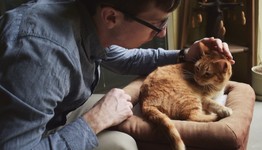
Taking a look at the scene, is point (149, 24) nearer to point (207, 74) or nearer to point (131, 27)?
point (131, 27)

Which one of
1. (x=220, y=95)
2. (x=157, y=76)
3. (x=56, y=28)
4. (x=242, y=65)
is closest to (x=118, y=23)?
(x=56, y=28)

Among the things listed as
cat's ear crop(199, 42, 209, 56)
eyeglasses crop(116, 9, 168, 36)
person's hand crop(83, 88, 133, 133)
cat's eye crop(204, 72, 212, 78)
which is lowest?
cat's eye crop(204, 72, 212, 78)

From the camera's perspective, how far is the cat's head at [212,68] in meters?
1.22

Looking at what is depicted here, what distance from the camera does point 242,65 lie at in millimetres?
2365

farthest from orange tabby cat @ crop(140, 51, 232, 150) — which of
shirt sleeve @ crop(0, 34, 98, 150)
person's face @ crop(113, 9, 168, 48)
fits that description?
shirt sleeve @ crop(0, 34, 98, 150)

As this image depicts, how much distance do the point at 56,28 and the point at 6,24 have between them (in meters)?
0.11

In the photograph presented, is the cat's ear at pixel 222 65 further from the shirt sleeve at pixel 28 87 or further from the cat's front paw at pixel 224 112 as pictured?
the shirt sleeve at pixel 28 87

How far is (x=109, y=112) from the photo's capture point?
0.93 meters

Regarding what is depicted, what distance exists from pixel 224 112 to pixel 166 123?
22 cm

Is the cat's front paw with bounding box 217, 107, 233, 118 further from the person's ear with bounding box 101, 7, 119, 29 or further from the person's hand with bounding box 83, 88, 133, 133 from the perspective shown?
the person's ear with bounding box 101, 7, 119, 29

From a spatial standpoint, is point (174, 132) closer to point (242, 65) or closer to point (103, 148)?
point (103, 148)

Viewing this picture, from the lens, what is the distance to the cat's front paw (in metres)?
1.08

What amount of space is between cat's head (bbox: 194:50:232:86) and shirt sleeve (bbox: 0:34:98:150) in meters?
0.64

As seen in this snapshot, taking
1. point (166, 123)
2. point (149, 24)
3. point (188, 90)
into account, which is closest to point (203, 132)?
point (166, 123)
